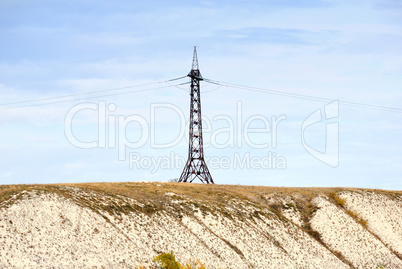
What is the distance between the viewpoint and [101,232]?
5091 cm

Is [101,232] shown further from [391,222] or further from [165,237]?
[391,222]

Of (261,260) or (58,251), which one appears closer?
(58,251)

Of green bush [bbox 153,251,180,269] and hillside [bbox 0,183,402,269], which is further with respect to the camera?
green bush [bbox 153,251,180,269]

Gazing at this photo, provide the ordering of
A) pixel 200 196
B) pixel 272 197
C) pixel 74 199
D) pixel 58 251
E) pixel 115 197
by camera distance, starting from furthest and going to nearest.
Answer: pixel 272 197
pixel 200 196
pixel 115 197
pixel 74 199
pixel 58 251

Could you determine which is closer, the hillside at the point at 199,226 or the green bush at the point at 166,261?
the hillside at the point at 199,226

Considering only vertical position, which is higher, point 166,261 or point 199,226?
point 199,226

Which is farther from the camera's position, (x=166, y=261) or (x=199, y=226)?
(x=199, y=226)

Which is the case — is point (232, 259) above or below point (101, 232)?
below

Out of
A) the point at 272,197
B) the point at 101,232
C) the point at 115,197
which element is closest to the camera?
the point at 101,232

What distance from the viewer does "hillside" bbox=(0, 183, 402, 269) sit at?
47.0 m

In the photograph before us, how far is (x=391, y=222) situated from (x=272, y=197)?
19.0 m

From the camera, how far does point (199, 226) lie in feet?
203

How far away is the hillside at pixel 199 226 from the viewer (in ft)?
154

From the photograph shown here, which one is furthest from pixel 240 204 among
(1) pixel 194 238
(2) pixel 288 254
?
(1) pixel 194 238
